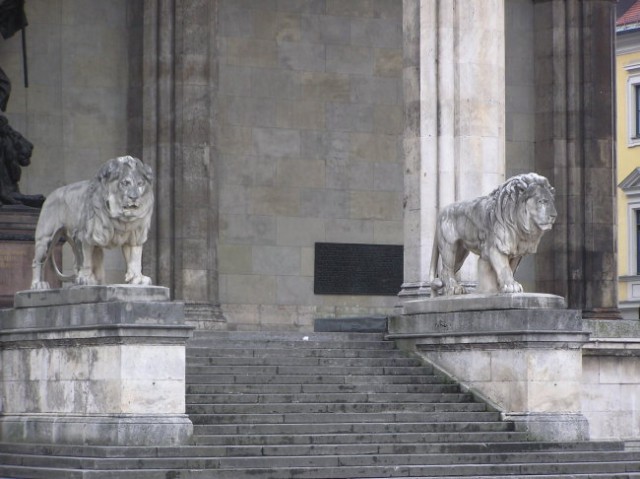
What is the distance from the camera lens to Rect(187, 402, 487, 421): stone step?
25.3 metres

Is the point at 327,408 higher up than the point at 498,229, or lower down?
lower down

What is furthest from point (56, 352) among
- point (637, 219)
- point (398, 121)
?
point (637, 219)

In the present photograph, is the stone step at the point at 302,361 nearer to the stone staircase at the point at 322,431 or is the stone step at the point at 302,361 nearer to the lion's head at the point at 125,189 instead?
the stone staircase at the point at 322,431

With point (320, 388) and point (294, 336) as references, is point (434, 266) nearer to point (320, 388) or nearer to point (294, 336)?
point (294, 336)

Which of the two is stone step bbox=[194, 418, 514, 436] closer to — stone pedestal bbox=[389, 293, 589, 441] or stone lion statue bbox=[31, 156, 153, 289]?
stone pedestal bbox=[389, 293, 589, 441]

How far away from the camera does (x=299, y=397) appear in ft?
86.4

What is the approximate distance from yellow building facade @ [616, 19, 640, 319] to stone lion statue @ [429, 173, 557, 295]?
33.6 m

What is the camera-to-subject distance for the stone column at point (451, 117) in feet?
97.2

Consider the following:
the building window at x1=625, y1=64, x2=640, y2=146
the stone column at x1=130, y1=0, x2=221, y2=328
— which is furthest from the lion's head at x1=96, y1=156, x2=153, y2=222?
the building window at x1=625, y1=64, x2=640, y2=146

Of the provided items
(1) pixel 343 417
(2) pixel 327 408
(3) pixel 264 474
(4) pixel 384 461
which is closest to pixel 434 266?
(2) pixel 327 408

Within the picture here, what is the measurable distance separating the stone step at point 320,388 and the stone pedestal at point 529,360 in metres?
Result: 0.50

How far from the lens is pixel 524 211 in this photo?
26.9m

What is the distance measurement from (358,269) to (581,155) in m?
5.23

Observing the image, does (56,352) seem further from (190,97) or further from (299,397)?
(190,97)
